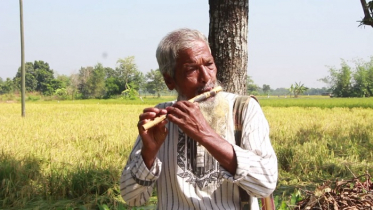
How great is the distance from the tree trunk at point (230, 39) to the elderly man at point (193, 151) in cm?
147

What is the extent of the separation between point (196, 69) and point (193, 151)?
32 cm

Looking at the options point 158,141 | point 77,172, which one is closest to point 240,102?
point 158,141

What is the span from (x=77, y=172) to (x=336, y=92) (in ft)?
255

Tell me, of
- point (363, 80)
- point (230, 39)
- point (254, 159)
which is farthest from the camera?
point (363, 80)

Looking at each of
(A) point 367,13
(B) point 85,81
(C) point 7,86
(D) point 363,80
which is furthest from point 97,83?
(A) point 367,13

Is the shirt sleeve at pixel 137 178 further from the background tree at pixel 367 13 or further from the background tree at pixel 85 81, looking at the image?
the background tree at pixel 85 81

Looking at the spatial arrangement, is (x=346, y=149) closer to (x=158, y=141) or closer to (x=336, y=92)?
(x=158, y=141)

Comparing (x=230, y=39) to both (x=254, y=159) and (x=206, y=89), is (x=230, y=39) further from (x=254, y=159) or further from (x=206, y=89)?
(x=254, y=159)

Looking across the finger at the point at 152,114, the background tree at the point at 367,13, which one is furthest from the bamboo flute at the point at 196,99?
the background tree at the point at 367,13

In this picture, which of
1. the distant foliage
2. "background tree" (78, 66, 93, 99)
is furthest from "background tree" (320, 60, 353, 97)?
"background tree" (78, 66, 93, 99)

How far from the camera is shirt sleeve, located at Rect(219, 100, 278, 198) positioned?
4.78 feet

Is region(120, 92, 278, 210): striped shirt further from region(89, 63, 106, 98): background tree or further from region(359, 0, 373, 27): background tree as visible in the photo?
region(89, 63, 106, 98): background tree

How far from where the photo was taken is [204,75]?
1642 millimetres

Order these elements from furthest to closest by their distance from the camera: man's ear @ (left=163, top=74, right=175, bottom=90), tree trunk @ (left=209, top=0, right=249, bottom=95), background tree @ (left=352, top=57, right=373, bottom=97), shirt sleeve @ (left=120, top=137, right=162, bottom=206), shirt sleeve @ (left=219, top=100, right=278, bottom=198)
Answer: background tree @ (left=352, top=57, right=373, bottom=97), tree trunk @ (left=209, top=0, right=249, bottom=95), man's ear @ (left=163, top=74, right=175, bottom=90), shirt sleeve @ (left=120, top=137, right=162, bottom=206), shirt sleeve @ (left=219, top=100, right=278, bottom=198)
